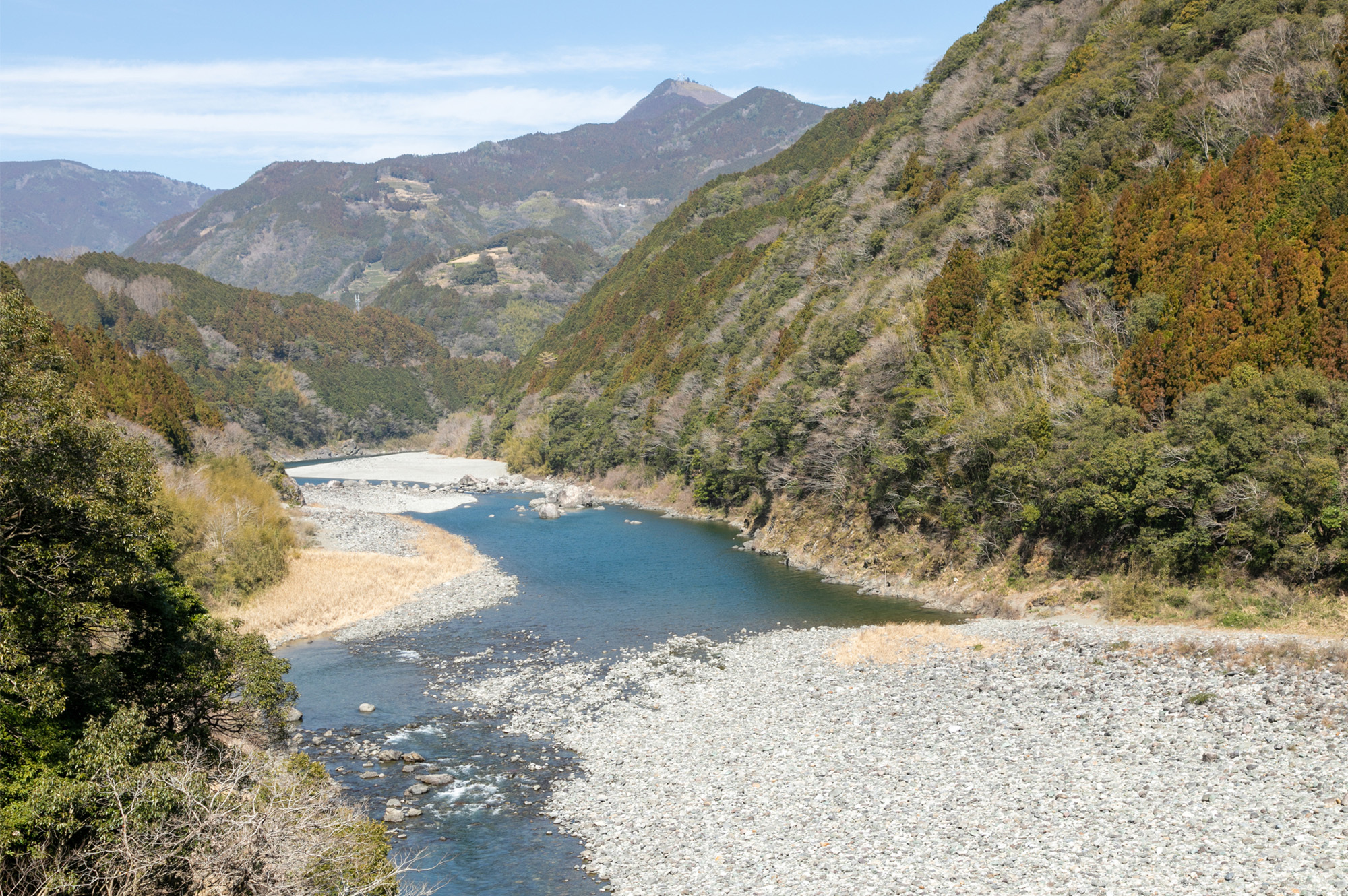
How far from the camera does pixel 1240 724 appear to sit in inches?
842

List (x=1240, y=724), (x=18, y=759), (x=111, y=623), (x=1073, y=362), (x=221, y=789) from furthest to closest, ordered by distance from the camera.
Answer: (x=1073, y=362)
(x=1240, y=724)
(x=111, y=623)
(x=221, y=789)
(x=18, y=759)

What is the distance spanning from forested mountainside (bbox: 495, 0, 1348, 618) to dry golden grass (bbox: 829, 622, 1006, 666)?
747 cm

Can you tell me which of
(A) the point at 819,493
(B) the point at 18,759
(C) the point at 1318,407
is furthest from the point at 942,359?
(B) the point at 18,759

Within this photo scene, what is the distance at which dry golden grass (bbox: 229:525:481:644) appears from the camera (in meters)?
41.6

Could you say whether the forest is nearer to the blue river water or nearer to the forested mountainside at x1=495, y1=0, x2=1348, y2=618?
the blue river water

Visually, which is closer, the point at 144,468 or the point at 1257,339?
the point at 144,468

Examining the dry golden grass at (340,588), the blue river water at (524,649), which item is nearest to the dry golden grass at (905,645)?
the blue river water at (524,649)

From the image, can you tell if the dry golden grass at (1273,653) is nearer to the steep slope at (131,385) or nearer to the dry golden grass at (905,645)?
the dry golden grass at (905,645)

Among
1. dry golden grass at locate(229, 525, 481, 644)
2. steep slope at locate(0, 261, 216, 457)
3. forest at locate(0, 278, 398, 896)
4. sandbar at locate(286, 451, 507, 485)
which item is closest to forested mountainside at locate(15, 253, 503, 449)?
sandbar at locate(286, 451, 507, 485)

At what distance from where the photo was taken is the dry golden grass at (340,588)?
4156 cm

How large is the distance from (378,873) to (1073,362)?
126 feet

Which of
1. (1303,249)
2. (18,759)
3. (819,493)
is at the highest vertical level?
(1303,249)

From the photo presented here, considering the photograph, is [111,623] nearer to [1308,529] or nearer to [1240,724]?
[1240,724]

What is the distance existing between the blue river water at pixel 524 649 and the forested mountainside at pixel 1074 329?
5551mm
